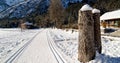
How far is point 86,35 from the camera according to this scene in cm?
1091

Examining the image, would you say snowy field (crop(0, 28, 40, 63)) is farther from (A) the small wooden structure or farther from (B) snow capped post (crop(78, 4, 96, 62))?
(A) the small wooden structure

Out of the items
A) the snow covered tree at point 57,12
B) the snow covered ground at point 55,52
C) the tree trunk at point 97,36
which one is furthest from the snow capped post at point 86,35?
the snow covered tree at point 57,12

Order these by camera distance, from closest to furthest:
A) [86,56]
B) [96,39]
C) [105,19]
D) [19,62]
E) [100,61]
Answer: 1. [100,61]
2. [86,56]
3. [19,62]
4. [96,39]
5. [105,19]

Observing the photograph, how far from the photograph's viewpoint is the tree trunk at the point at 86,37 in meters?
10.7

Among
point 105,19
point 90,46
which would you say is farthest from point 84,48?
point 105,19

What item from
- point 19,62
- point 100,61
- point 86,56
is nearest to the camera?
point 100,61

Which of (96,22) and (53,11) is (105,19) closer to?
(53,11)

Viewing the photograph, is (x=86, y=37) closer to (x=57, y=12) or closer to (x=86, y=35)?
(x=86, y=35)

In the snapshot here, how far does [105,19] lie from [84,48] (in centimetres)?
4541

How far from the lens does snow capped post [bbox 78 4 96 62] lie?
10734 millimetres

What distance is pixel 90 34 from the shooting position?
10922mm

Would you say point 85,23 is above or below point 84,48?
above

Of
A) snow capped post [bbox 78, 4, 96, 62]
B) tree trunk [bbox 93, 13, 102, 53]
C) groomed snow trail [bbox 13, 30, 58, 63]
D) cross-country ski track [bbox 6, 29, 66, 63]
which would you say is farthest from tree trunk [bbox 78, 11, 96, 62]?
groomed snow trail [bbox 13, 30, 58, 63]

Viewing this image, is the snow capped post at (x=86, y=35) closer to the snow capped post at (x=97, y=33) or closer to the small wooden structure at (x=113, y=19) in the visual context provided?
the snow capped post at (x=97, y=33)
